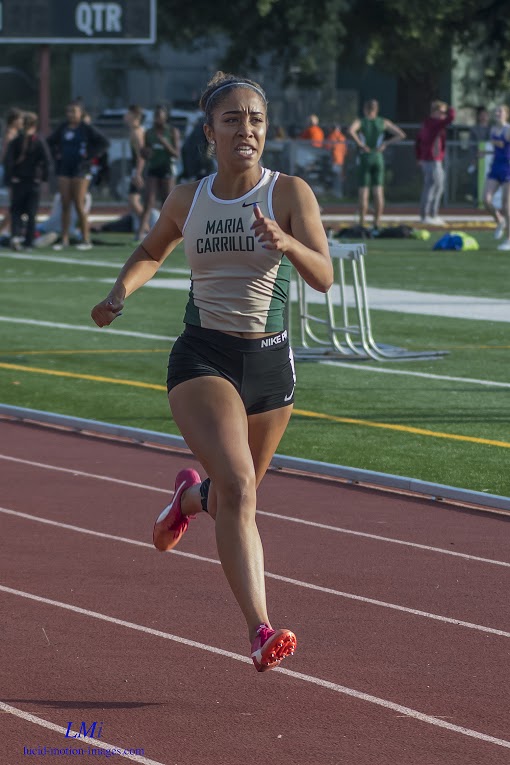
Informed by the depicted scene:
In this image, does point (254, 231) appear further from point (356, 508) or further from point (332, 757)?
point (356, 508)

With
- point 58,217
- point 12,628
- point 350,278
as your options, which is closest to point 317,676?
point 12,628

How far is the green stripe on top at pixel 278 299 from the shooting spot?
5.85 metres

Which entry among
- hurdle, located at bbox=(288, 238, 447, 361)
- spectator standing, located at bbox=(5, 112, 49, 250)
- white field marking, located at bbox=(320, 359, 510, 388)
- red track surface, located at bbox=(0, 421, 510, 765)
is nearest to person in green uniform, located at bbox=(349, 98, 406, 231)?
spectator standing, located at bbox=(5, 112, 49, 250)

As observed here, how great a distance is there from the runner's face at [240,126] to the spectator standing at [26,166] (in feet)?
61.4

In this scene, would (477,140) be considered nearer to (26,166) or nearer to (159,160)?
(159,160)

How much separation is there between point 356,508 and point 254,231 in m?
3.32

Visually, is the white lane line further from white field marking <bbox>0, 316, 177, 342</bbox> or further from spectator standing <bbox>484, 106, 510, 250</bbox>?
Answer: spectator standing <bbox>484, 106, 510, 250</bbox>

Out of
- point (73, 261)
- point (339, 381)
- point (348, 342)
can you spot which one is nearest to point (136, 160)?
point (73, 261)

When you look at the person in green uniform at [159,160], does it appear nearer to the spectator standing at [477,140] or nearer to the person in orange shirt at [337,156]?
the spectator standing at [477,140]

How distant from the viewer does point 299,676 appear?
5.65 meters

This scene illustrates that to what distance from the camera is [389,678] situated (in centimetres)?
563

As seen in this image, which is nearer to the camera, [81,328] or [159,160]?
[81,328]

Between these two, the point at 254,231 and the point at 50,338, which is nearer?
the point at 254,231

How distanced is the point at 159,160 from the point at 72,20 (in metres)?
6.62
